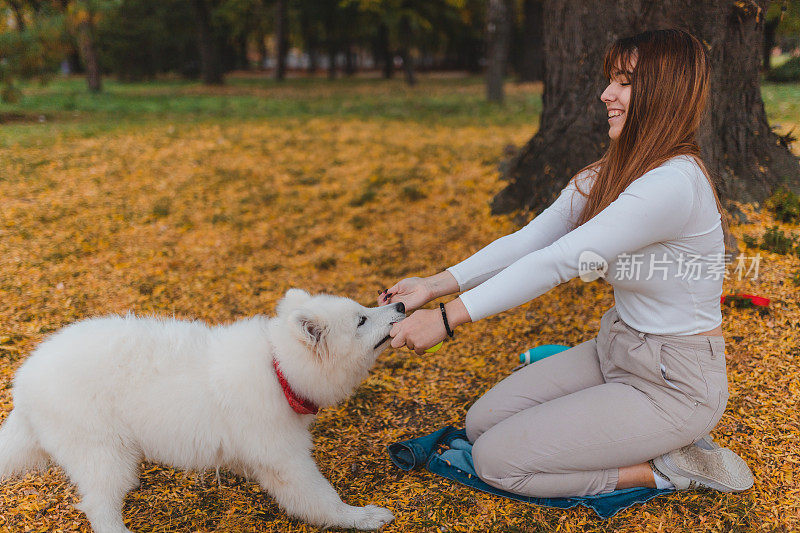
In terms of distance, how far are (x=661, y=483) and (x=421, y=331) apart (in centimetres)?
139

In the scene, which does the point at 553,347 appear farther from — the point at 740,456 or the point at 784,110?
the point at 784,110

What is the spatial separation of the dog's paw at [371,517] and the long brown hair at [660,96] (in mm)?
1879

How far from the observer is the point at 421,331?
93.3 inches

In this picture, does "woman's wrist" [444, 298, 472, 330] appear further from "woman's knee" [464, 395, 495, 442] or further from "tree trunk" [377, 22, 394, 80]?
"tree trunk" [377, 22, 394, 80]

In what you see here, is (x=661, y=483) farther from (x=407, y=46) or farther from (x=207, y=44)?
(x=207, y=44)

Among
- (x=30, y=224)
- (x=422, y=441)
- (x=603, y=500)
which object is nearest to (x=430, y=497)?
(x=422, y=441)

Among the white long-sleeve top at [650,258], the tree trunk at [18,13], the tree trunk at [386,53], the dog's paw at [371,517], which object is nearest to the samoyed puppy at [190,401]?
the dog's paw at [371,517]

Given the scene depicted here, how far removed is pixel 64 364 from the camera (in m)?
2.42

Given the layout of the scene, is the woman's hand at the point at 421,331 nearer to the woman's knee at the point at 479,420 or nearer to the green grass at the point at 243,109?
the woman's knee at the point at 479,420

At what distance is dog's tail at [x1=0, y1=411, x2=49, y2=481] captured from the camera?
102 inches

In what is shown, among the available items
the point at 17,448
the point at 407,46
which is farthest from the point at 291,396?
the point at 407,46

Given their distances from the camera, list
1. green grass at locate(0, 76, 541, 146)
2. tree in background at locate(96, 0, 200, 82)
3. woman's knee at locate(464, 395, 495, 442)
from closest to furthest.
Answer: woman's knee at locate(464, 395, 495, 442)
green grass at locate(0, 76, 541, 146)
tree in background at locate(96, 0, 200, 82)

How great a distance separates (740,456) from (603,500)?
0.87m

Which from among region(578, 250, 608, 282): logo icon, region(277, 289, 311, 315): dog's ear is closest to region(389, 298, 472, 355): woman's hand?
region(578, 250, 608, 282): logo icon
